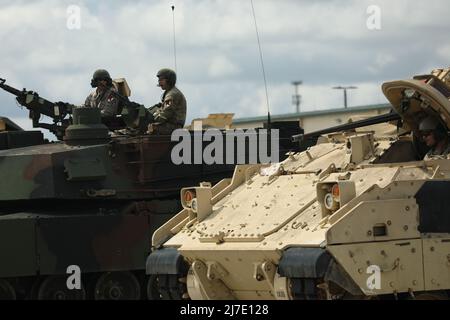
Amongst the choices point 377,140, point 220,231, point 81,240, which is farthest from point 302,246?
point 81,240

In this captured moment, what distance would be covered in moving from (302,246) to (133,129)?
27.8ft

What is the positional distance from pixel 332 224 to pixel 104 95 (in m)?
9.59

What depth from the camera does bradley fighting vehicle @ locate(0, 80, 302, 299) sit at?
20.5 meters

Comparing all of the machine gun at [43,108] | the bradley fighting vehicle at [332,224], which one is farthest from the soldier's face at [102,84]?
the bradley fighting vehicle at [332,224]

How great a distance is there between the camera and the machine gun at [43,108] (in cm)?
2311

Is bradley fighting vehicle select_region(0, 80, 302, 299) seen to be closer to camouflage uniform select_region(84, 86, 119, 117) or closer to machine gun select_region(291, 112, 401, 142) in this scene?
camouflage uniform select_region(84, 86, 119, 117)

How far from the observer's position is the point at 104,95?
2272 centimetres

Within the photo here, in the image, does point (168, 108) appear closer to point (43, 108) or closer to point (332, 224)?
point (43, 108)

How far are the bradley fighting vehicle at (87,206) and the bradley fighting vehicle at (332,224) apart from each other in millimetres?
4097

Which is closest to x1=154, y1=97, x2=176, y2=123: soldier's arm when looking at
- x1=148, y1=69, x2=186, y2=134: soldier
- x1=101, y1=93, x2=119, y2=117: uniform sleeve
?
x1=148, y1=69, x2=186, y2=134: soldier

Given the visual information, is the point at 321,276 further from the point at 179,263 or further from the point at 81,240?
the point at 81,240

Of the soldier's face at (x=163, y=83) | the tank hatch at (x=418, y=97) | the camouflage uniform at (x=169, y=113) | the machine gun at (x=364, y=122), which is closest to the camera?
the tank hatch at (x=418, y=97)

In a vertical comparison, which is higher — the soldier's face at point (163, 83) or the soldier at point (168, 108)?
the soldier's face at point (163, 83)

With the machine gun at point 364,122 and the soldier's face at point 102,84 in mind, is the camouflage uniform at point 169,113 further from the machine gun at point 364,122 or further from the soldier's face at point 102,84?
the machine gun at point 364,122
